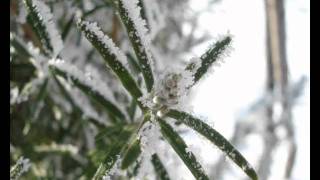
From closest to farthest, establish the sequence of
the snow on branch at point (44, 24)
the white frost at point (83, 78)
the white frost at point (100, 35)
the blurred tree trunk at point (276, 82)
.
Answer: the white frost at point (100, 35) < the snow on branch at point (44, 24) < the white frost at point (83, 78) < the blurred tree trunk at point (276, 82)

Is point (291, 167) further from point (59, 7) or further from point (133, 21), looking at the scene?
point (133, 21)

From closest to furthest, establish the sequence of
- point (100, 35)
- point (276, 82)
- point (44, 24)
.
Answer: point (100, 35) → point (44, 24) → point (276, 82)

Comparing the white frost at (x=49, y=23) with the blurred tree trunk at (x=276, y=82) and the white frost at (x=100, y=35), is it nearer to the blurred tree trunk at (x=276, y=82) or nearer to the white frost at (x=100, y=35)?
the white frost at (x=100, y=35)

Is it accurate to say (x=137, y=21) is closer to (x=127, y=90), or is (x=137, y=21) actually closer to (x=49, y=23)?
(x=127, y=90)

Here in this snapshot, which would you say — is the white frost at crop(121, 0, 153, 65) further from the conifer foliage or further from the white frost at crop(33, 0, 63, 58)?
the white frost at crop(33, 0, 63, 58)

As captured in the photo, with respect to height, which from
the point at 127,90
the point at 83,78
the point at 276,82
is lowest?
the point at 127,90

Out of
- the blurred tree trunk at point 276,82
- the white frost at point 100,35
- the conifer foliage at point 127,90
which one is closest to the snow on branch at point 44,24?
the conifer foliage at point 127,90

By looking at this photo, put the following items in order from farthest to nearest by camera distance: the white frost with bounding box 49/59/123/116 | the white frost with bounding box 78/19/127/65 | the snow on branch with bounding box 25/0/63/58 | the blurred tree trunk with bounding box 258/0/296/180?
1. the blurred tree trunk with bounding box 258/0/296/180
2. the white frost with bounding box 49/59/123/116
3. the snow on branch with bounding box 25/0/63/58
4. the white frost with bounding box 78/19/127/65

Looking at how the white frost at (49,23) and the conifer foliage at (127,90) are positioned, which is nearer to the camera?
the conifer foliage at (127,90)

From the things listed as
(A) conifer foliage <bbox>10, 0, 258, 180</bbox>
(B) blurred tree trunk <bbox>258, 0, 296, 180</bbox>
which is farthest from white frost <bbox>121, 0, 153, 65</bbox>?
(B) blurred tree trunk <bbox>258, 0, 296, 180</bbox>

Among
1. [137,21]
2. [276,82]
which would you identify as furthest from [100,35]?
[276,82]
